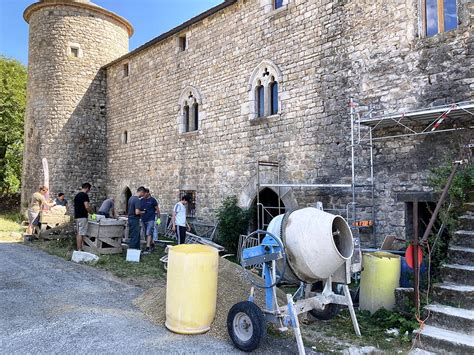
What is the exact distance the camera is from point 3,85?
23781mm

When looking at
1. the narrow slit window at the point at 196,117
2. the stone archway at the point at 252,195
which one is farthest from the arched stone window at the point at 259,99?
the narrow slit window at the point at 196,117

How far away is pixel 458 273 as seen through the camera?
467cm

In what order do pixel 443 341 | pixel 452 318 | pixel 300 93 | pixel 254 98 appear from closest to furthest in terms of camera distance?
pixel 443 341, pixel 452 318, pixel 300 93, pixel 254 98

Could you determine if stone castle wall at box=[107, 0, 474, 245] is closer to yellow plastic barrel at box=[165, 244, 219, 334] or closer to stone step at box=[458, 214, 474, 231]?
stone step at box=[458, 214, 474, 231]

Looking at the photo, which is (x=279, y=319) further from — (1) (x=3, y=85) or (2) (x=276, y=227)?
(1) (x=3, y=85)

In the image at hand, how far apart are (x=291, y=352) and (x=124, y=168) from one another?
525 inches

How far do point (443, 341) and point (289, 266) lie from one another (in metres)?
1.70

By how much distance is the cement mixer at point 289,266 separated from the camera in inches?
169

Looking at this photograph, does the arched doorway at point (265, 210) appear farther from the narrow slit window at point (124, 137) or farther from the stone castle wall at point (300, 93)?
the narrow slit window at point (124, 137)

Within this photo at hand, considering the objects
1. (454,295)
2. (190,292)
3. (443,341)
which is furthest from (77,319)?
(454,295)

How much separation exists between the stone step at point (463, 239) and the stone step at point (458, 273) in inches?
13.9

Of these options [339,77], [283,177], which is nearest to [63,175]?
[283,177]

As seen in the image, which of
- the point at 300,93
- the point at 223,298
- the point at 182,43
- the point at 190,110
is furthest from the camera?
the point at 182,43

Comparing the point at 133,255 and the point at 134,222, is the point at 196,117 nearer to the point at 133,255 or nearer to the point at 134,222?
the point at 134,222
